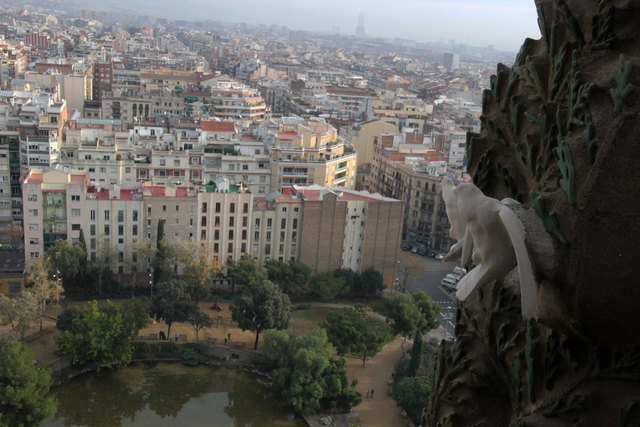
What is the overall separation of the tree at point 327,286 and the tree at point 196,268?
3.42 meters

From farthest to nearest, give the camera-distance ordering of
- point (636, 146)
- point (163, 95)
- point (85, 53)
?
point (85, 53) < point (163, 95) < point (636, 146)

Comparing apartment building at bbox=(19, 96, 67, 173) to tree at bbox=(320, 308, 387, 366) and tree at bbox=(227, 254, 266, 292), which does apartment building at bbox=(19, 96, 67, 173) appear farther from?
tree at bbox=(320, 308, 387, 366)

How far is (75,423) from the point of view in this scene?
54.7ft

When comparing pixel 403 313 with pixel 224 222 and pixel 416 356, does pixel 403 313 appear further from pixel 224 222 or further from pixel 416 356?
pixel 224 222

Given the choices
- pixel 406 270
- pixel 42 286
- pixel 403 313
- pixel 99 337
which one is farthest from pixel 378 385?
pixel 42 286

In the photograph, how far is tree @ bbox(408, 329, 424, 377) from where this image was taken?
18688mm

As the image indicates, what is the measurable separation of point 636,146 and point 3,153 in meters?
29.5

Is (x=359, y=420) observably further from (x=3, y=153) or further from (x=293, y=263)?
(x=3, y=153)

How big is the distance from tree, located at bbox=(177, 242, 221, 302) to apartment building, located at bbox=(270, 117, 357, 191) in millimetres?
7290

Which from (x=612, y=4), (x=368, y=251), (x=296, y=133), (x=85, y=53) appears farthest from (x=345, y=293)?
(x=85, y=53)

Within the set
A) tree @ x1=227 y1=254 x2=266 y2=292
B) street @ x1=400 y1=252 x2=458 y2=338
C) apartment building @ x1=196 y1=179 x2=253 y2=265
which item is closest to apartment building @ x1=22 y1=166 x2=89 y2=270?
apartment building @ x1=196 y1=179 x2=253 y2=265

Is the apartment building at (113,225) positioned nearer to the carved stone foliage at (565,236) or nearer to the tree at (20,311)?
the tree at (20,311)

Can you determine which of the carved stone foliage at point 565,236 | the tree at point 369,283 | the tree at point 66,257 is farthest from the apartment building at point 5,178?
the carved stone foliage at point 565,236

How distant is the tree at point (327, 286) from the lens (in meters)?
24.1
